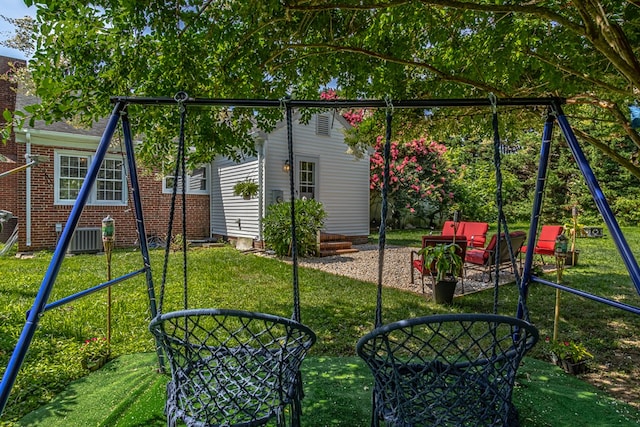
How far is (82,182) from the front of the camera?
9.03m

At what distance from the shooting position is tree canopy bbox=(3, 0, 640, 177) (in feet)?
8.93

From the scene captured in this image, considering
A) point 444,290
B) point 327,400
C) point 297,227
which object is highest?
point 297,227

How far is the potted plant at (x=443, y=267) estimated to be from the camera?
4.76 meters

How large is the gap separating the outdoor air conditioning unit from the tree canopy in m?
6.67

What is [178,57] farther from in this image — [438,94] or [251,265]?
[251,265]

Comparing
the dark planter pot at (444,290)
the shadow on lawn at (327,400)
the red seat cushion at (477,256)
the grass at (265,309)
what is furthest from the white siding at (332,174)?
the shadow on lawn at (327,400)

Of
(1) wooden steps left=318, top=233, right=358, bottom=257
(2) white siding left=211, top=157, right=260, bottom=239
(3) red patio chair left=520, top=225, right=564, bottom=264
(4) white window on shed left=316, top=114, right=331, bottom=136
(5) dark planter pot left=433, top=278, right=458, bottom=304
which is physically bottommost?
(5) dark planter pot left=433, top=278, right=458, bottom=304

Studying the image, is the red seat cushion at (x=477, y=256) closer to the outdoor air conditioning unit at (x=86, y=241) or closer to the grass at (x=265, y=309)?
the grass at (x=265, y=309)

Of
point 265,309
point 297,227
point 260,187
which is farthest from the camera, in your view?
point 260,187

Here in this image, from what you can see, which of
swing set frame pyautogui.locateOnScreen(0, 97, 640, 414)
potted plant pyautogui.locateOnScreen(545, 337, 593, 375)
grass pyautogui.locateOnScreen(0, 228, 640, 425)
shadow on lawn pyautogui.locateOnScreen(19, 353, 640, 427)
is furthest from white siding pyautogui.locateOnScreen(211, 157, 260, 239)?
potted plant pyautogui.locateOnScreen(545, 337, 593, 375)

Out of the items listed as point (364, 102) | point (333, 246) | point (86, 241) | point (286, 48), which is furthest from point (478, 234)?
point (86, 241)

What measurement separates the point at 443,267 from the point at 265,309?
7.81 ft

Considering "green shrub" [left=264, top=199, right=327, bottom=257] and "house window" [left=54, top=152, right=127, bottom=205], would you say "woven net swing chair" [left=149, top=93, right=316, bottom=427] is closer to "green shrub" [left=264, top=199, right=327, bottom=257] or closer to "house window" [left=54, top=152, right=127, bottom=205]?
"green shrub" [left=264, top=199, right=327, bottom=257]

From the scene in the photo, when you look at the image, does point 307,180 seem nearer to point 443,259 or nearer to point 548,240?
point 548,240
